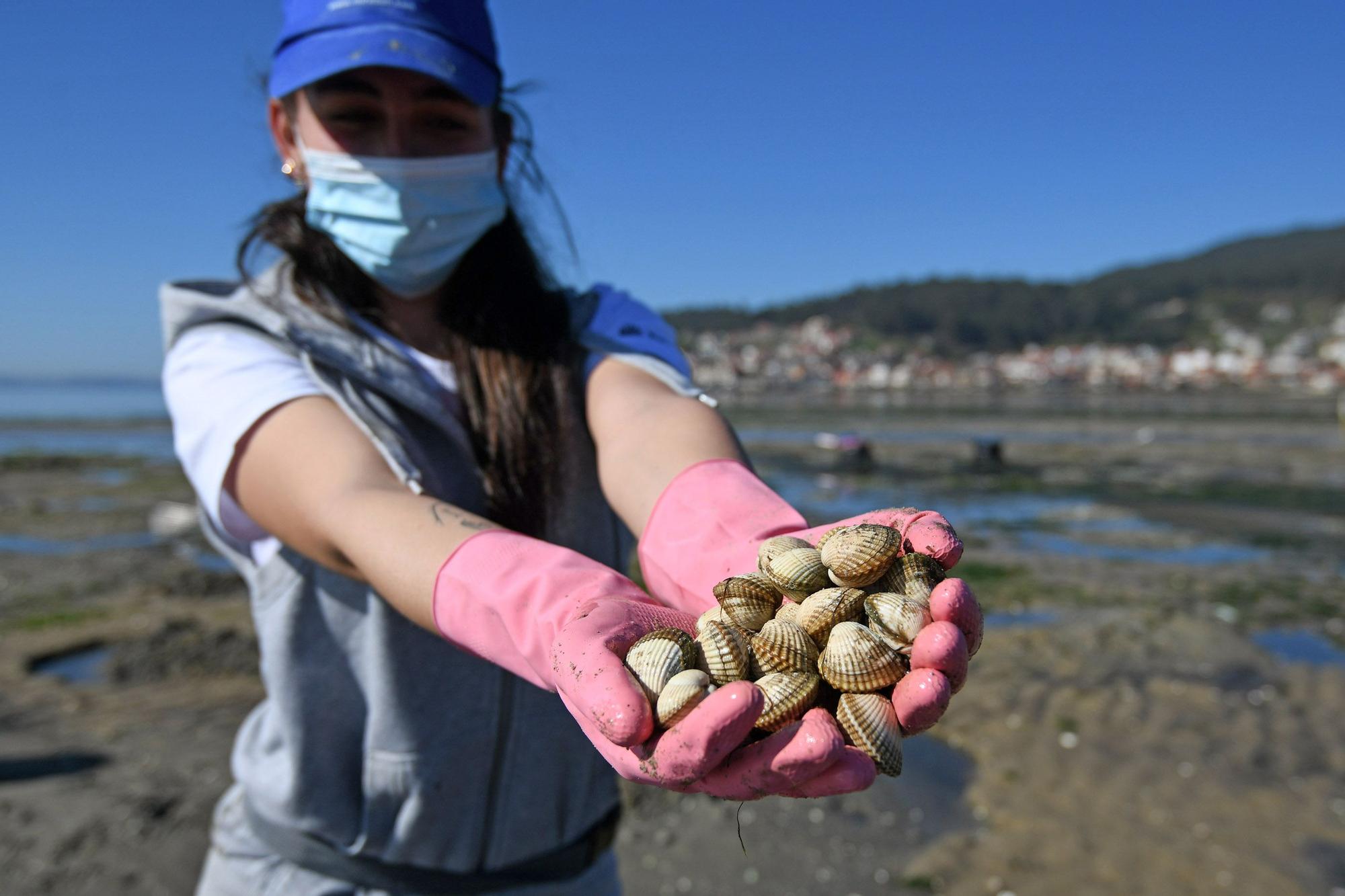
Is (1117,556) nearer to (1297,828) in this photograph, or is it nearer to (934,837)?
(1297,828)

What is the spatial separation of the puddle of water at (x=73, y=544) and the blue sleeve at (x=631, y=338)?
15.8 metres

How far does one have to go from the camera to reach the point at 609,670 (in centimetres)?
148

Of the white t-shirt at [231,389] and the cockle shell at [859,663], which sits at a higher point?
the white t-shirt at [231,389]

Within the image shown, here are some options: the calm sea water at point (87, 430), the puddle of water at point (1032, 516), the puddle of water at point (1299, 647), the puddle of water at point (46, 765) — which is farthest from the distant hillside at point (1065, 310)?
the puddle of water at point (46, 765)

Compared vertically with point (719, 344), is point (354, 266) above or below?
above

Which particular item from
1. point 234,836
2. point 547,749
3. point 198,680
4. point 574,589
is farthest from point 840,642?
point 198,680

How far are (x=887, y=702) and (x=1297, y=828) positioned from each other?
21.4 ft

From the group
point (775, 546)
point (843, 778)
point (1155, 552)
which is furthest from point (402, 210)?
point (1155, 552)

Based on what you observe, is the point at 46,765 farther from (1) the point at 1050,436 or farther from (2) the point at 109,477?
(1) the point at 1050,436

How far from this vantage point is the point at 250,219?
9.81 feet

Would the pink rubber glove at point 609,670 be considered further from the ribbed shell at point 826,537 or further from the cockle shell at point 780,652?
the ribbed shell at point 826,537

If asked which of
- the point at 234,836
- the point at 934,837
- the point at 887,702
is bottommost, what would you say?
the point at 934,837

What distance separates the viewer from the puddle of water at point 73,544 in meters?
15.4

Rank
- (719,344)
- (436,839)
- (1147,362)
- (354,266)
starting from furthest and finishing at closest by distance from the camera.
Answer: (1147,362)
(719,344)
(354,266)
(436,839)
